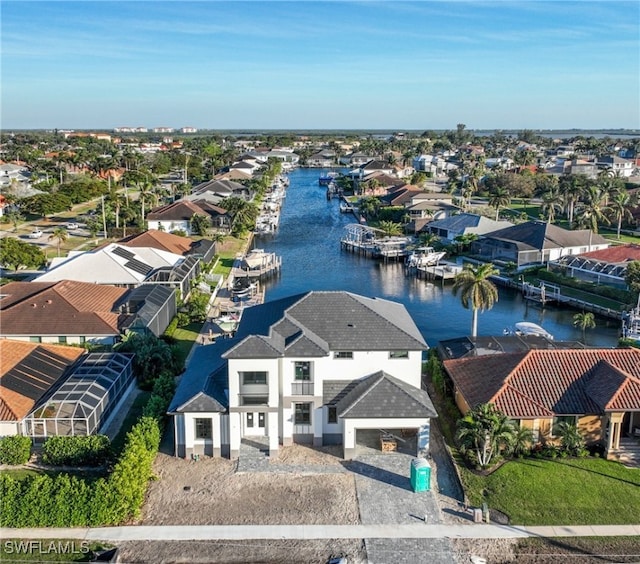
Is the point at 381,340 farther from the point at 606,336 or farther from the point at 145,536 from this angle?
the point at 606,336

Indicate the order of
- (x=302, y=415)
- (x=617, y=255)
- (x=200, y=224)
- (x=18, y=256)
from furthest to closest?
(x=200, y=224), (x=617, y=255), (x=18, y=256), (x=302, y=415)

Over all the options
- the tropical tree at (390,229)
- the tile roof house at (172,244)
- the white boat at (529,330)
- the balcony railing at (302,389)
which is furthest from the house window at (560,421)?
the tropical tree at (390,229)

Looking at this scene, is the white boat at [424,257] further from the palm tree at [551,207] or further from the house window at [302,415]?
the house window at [302,415]

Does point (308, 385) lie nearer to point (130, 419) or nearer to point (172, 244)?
point (130, 419)

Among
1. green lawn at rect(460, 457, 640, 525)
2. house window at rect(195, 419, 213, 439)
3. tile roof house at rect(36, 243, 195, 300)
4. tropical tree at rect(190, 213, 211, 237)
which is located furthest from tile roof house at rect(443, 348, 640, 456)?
tropical tree at rect(190, 213, 211, 237)

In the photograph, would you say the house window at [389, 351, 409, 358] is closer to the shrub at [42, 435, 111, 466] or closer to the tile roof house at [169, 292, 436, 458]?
the tile roof house at [169, 292, 436, 458]

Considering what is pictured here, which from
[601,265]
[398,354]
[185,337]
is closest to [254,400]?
[398,354]
